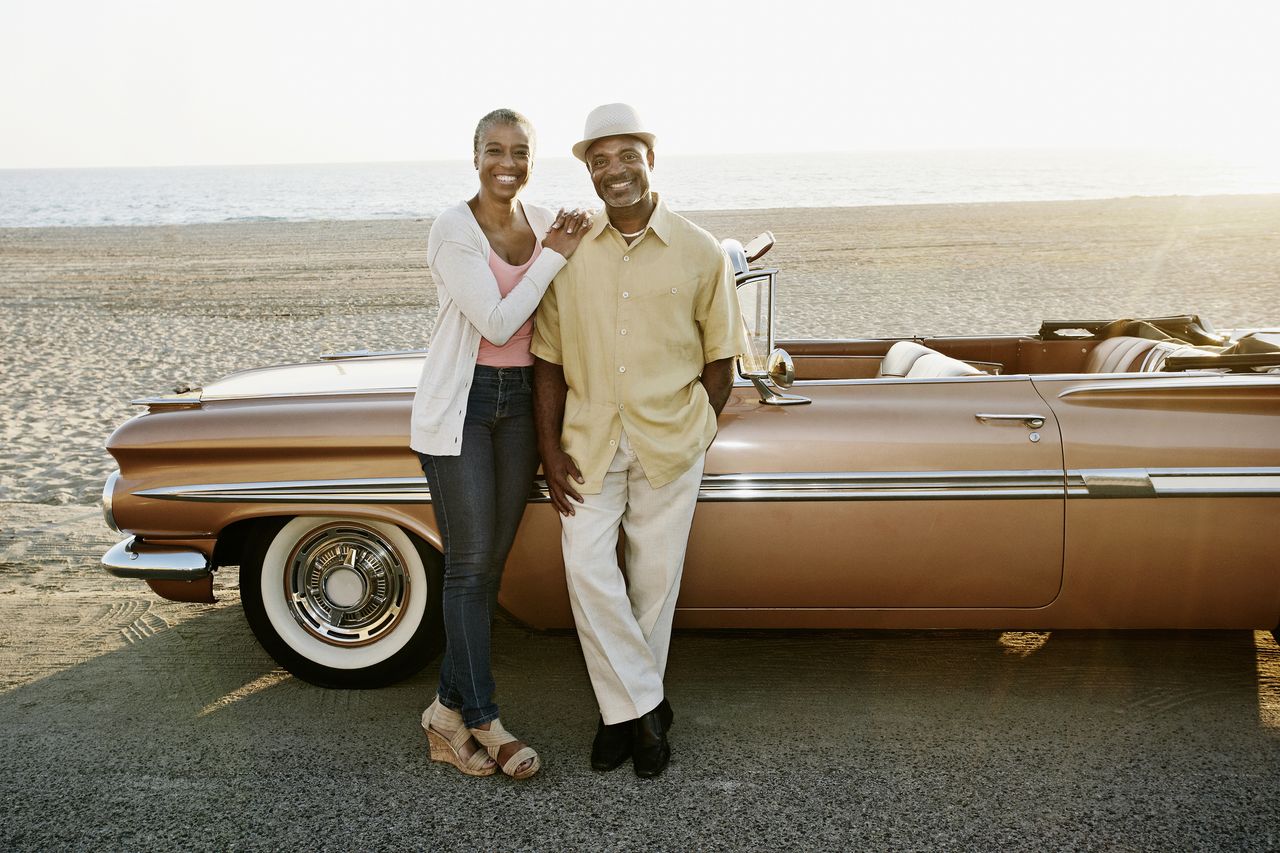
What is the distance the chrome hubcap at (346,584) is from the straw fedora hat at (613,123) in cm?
148

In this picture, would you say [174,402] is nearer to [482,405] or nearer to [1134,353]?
[482,405]

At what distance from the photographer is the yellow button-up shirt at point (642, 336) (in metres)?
2.84

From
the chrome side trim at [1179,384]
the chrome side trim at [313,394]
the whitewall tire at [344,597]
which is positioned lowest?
the whitewall tire at [344,597]

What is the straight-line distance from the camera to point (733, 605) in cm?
334

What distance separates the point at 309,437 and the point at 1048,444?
2.27m

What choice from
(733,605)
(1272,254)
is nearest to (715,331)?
(733,605)

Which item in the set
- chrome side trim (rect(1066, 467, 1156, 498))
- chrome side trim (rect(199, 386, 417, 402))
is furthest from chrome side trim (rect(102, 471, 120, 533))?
chrome side trim (rect(1066, 467, 1156, 498))

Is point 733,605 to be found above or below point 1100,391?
below

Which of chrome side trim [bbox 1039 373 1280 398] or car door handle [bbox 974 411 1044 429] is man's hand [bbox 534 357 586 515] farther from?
chrome side trim [bbox 1039 373 1280 398]

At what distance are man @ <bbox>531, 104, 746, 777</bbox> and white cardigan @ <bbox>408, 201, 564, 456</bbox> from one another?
146 millimetres

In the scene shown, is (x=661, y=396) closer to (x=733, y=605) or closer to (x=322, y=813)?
(x=733, y=605)

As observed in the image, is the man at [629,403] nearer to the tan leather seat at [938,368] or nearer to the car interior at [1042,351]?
the tan leather seat at [938,368]

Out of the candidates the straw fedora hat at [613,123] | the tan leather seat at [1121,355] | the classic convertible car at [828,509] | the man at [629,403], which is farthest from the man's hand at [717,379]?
the tan leather seat at [1121,355]

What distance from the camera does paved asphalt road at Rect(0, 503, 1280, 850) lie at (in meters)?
Result: 2.78
